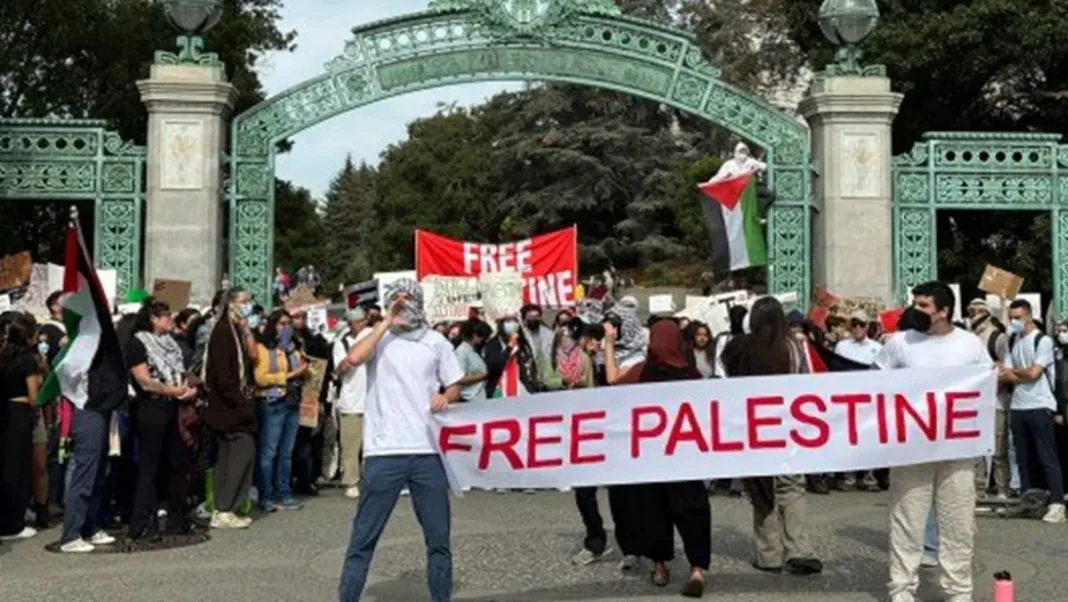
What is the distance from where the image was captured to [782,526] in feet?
31.0

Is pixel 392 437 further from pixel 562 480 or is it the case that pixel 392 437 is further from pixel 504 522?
pixel 504 522

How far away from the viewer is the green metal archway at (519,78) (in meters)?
17.5

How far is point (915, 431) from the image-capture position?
8.48m

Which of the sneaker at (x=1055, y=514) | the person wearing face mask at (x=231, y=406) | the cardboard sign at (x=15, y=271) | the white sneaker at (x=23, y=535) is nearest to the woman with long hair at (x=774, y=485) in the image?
the sneaker at (x=1055, y=514)

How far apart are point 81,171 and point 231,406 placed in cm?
693

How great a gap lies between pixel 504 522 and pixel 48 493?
3.84 m

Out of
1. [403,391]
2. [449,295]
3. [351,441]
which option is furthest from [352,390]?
[403,391]

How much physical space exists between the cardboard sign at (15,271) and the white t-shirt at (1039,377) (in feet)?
35.4

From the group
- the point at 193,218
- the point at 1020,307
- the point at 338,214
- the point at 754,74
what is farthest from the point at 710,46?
the point at 338,214

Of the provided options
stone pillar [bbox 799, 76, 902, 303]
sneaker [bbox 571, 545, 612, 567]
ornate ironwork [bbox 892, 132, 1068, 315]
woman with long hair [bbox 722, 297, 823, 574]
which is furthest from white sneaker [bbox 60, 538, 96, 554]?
ornate ironwork [bbox 892, 132, 1068, 315]

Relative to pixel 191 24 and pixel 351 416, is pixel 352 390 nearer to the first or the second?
pixel 351 416

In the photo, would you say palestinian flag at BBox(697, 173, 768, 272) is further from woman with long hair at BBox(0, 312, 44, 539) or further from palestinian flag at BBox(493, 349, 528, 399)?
woman with long hair at BBox(0, 312, 44, 539)

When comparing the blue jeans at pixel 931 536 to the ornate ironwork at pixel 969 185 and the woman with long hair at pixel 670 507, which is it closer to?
the woman with long hair at pixel 670 507

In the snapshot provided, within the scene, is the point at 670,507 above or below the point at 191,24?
below
